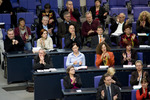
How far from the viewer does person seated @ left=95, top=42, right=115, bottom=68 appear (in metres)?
9.51

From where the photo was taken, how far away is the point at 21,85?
10.2m

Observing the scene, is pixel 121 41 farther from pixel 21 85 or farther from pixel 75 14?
pixel 21 85

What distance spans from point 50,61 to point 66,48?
4.11 ft

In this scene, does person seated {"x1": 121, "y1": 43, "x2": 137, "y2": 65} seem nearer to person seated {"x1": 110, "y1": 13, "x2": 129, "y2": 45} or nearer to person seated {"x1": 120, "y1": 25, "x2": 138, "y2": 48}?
person seated {"x1": 120, "y1": 25, "x2": 138, "y2": 48}

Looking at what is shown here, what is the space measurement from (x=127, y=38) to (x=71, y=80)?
2.67 meters

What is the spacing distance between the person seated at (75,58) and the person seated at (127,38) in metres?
1.53

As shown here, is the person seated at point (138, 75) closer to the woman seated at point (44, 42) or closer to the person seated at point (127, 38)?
the person seated at point (127, 38)

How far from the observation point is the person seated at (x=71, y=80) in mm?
8478

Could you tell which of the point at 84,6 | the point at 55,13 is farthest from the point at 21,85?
the point at 84,6

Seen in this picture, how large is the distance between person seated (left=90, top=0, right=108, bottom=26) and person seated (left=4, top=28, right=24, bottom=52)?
9.06ft

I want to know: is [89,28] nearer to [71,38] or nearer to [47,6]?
[71,38]

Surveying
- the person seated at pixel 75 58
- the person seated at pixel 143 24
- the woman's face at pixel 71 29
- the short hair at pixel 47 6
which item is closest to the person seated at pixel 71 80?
the person seated at pixel 75 58

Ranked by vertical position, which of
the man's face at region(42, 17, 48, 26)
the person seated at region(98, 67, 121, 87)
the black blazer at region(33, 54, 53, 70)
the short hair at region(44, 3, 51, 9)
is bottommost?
the person seated at region(98, 67, 121, 87)

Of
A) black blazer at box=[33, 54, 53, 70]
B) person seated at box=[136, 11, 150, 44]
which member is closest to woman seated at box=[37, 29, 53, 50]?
black blazer at box=[33, 54, 53, 70]
